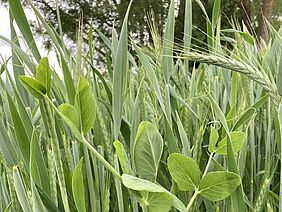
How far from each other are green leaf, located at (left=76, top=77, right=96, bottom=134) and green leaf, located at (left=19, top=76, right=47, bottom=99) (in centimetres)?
2

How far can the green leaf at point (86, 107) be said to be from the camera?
0.27 metres

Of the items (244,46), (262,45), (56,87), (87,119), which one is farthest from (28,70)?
(262,45)

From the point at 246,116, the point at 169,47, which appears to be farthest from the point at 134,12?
the point at 246,116

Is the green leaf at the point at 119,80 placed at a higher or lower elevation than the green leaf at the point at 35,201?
higher

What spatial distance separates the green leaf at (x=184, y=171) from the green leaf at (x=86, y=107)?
5 centimetres

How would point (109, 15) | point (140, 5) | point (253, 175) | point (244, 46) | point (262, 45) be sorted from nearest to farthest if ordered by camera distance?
point (253, 175) < point (244, 46) < point (262, 45) < point (140, 5) < point (109, 15)

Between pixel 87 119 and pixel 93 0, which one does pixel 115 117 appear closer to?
pixel 87 119

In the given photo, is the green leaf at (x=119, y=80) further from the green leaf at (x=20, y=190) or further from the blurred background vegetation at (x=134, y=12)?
the blurred background vegetation at (x=134, y=12)

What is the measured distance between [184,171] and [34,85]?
10cm

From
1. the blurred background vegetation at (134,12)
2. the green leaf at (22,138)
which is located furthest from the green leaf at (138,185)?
the blurred background vegetation at (134,12)

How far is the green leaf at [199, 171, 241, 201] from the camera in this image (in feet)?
0.91

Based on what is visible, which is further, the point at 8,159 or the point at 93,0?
the point at 93,0

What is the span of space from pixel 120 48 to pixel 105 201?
4.4 inches

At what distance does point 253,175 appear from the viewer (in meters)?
0.40
